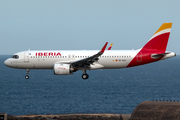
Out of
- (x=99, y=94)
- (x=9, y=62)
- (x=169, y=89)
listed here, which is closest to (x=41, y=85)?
(x=99, y=94)

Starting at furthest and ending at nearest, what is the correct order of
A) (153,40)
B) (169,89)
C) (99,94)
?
1. (169,89)
2. (99,94)
3. (153,40)

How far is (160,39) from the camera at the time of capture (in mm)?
54188

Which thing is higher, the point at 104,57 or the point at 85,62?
the point at 104,57

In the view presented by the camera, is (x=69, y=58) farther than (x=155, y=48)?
No

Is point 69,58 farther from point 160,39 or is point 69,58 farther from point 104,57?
point 160,39

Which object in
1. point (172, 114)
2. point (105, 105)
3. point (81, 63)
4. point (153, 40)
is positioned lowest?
point (105, 105)

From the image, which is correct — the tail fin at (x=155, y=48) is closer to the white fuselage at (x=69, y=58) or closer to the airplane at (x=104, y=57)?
the airplane at (x=104, y=57)

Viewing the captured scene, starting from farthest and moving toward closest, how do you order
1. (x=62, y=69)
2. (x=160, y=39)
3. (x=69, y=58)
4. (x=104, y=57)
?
(x=160, y=39), (x=69, y=58), (x=104, y=57), (x=62, y=69)

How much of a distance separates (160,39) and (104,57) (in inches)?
422

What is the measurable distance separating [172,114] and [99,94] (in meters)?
99.0

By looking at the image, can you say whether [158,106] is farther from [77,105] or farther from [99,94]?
[99,94]

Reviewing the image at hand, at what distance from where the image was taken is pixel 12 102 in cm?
11462

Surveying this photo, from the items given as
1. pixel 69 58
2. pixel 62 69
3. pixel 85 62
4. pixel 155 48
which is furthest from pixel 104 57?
pixel 155 48

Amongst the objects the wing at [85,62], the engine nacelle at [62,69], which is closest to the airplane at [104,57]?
the wing at [85,62]
